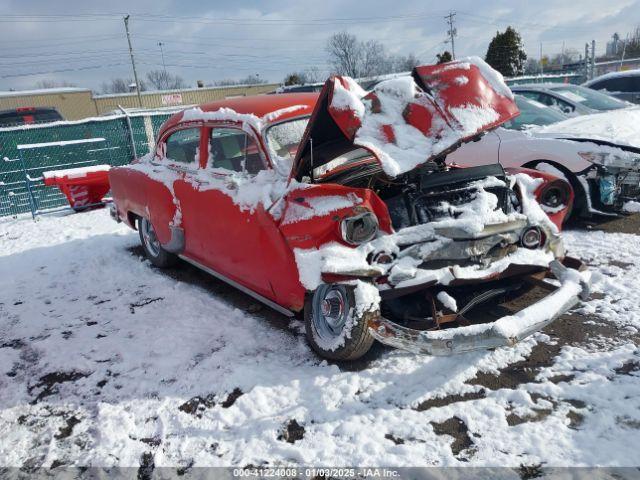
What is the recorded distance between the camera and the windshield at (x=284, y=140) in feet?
12.7

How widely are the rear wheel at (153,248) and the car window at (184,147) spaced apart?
34.9 inches

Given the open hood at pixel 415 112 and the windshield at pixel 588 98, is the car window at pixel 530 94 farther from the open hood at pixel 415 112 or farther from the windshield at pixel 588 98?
the open hood at pixel 415 112

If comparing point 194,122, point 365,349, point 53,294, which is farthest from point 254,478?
point 53,294

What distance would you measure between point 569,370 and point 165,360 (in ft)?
9.22

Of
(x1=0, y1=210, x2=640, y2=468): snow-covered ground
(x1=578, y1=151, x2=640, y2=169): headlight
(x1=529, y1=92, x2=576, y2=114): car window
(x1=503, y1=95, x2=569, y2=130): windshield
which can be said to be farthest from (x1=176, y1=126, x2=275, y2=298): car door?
(x1=529, y1=92, x2=576, y2=114): car window

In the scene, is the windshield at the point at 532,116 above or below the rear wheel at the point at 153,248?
above

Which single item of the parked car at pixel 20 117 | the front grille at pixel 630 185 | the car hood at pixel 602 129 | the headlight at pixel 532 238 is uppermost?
the parked car at pixel 20 117

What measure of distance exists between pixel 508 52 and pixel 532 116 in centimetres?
2536

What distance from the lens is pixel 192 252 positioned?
15.8 ft

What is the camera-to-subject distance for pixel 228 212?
13.1 feet

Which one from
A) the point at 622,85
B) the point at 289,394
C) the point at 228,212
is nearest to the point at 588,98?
the point at 622,85

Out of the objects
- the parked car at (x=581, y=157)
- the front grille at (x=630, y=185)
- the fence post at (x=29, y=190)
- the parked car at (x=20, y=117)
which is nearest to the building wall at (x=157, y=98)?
the parked car at (x=20, y=117)

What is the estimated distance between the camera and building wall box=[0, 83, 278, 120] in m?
41.1

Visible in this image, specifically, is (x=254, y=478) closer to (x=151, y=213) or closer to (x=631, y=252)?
(x=151, y=213)
